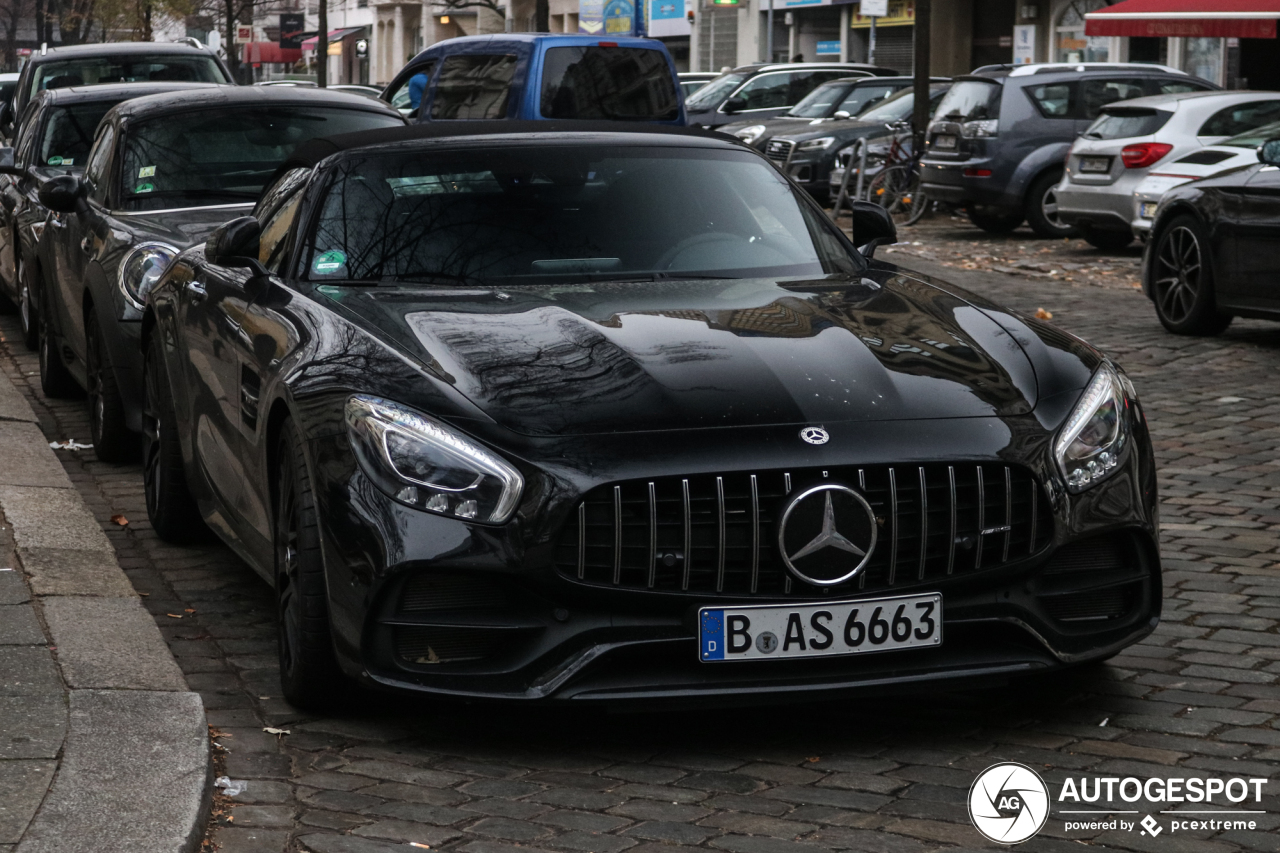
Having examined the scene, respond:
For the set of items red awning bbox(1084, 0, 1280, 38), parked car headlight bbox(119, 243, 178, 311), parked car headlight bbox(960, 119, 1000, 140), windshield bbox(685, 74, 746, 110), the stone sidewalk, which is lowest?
the stone sidewalk

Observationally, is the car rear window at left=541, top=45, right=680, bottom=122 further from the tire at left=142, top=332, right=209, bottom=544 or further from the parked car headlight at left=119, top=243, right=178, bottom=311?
the tire at left=142, top=332, right=209, bottom=544

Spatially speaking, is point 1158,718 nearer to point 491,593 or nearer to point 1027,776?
point 1027,776

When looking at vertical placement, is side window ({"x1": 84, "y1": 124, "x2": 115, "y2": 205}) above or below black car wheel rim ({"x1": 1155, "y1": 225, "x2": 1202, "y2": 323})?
above

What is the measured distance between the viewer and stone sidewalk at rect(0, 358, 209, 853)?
369 cm

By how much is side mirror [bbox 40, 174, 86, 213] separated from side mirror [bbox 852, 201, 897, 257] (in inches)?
163

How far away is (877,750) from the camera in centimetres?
442

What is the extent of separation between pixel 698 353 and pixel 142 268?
3.94 meters

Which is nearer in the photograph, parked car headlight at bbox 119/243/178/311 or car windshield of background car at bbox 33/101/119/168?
parked car headlight at bbox 119/243/178/311

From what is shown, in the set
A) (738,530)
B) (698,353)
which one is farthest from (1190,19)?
(738,530)

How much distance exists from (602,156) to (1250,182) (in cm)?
667

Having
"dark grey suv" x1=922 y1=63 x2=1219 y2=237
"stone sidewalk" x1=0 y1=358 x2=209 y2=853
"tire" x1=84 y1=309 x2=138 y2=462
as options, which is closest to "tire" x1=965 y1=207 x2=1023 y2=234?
"dark grey suv" x1=922 y1=63 x2=1219 y2=237

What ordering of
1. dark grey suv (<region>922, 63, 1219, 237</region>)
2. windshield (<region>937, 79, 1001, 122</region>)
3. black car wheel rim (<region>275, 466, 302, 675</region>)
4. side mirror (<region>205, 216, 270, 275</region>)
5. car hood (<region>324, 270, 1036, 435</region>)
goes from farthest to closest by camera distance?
windshield (<region>937, 79, 1001, 122</region>)
dark grey suv (<region>922, 63, 1219, 237</region>)
side mirror (<region>205, 216, 270, 275</region>)
black car wheel rim (<region>275, 466, 302, 675</region>)
car hood (<region>324, 270, 1036, 435</region>)

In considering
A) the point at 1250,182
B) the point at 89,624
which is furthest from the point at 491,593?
the point at 1250,182

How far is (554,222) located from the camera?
220 inches
